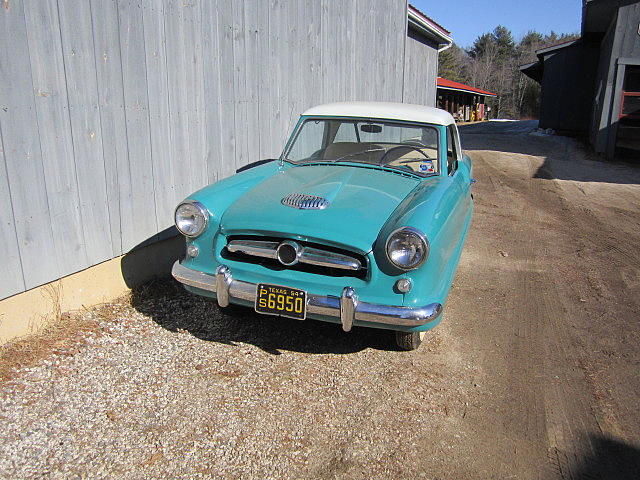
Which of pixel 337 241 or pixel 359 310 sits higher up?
pixel 337 241

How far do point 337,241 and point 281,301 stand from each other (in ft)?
1.68

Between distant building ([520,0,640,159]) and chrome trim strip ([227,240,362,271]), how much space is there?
1444cm

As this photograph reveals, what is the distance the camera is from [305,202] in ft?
11.8

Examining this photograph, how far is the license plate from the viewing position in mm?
3281

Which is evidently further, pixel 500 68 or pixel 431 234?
pixel 500 68

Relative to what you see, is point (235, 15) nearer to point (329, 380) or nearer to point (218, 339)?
point (218, 339)

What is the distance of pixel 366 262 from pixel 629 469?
1.73m

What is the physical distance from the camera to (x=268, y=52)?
20.8 ft

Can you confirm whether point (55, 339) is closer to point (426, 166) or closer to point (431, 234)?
point (431, 234)

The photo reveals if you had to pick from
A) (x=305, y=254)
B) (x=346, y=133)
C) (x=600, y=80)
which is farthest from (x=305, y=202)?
(x=600, y=80)

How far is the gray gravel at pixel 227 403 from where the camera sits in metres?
2.63

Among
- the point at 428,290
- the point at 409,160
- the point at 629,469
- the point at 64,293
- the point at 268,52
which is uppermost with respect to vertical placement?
the point at 268,52

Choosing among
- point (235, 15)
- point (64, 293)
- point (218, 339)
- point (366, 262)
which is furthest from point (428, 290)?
point (235, 15)

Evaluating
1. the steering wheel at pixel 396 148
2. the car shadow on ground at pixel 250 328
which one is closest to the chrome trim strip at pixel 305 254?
the car shadow on ground at pixel 250 328
